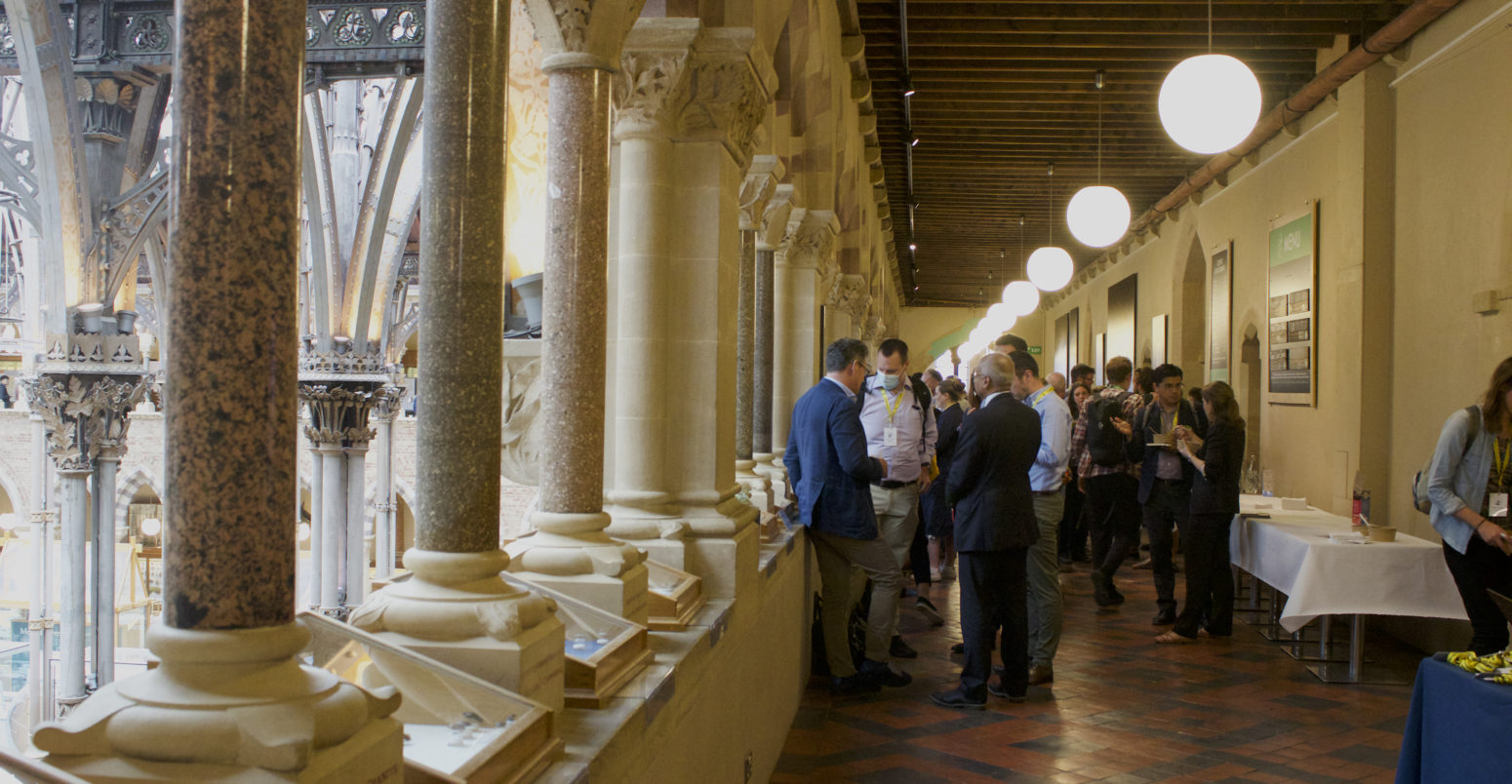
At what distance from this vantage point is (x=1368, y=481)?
7.10 meters

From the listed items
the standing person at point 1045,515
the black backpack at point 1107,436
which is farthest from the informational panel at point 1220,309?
the standing person at point 1045,515

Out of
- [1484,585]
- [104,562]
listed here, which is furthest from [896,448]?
[104,562]

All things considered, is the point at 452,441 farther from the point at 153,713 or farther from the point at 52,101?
the point at 52,101

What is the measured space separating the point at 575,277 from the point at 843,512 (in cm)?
224

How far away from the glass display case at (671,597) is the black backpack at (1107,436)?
450 centimetres

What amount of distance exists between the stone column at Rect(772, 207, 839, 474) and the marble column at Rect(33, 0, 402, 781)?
6.00m

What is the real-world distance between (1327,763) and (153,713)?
398 cm

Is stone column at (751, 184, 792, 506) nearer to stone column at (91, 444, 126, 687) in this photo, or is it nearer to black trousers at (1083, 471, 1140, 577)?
black trousers at (1083, 471, 1140, 577)

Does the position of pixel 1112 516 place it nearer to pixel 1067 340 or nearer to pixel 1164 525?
pixel 1164 525

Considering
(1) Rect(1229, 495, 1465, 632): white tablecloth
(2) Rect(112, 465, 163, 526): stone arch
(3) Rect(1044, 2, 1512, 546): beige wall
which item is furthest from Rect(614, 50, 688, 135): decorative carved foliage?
(2) Rect(112, 465, 163, 526): stone arch

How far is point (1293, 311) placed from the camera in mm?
8812

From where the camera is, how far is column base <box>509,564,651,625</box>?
9.49 feet

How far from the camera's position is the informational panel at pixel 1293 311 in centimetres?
838

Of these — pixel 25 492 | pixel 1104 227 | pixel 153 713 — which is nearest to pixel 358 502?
pixel 1104 227
